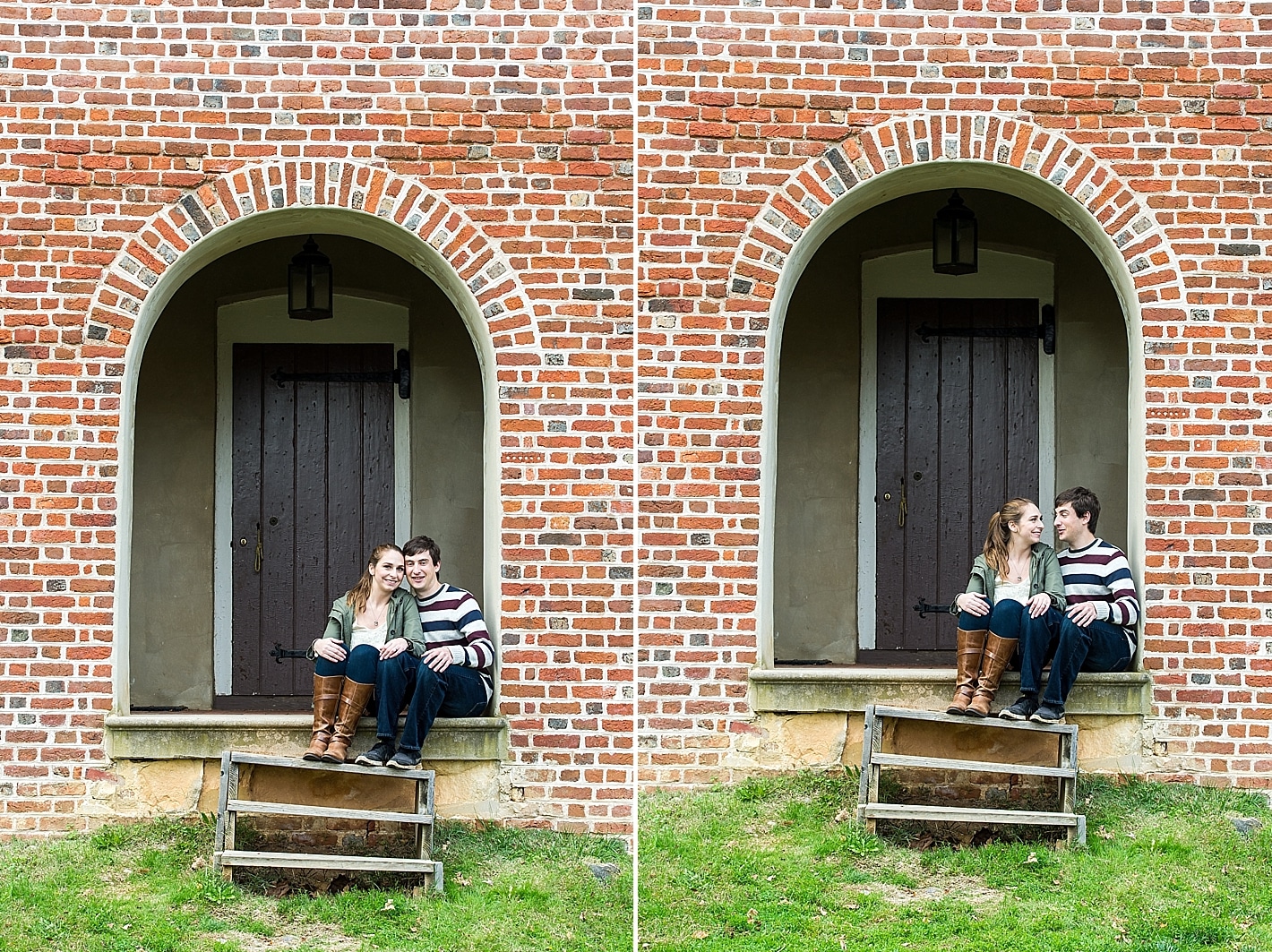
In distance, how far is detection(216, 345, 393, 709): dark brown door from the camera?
788 cm

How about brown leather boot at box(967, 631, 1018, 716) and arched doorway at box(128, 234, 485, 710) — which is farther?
arched doorway at box(128, 234, 485, 710)

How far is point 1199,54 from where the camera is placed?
21.3 ft

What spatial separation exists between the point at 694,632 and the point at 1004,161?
275 centimetres

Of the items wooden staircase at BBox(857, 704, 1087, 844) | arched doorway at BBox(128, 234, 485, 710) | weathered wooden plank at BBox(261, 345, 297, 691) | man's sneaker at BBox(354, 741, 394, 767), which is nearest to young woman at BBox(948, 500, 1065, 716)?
→ wooden staircase at BBox(857, 704, 1087, 844)

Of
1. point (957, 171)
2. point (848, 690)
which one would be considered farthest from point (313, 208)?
point (848, 690)

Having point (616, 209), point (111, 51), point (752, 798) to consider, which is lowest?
point (752, 798)

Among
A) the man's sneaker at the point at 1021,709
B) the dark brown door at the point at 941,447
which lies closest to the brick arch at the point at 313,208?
the dark brown door at the point at 941,447

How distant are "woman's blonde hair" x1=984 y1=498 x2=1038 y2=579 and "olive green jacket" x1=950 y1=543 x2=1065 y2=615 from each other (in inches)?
1.5

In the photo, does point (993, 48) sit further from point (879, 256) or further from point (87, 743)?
point (87, 743)

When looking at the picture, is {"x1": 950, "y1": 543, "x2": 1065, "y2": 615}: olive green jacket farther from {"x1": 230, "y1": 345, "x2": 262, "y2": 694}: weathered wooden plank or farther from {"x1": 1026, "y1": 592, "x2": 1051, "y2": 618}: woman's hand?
{"x1": 230, "y1": 345, "x2": 262, "y2": 694}: weathered wooden plank

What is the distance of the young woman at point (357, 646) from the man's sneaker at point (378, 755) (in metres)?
0.10

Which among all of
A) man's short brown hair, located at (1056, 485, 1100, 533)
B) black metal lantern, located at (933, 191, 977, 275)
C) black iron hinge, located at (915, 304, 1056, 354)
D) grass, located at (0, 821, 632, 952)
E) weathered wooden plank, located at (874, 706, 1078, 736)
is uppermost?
black metal lantern, located at (933, 191, 977, 275)

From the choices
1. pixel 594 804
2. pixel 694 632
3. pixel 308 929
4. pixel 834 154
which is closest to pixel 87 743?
pixel 308 929

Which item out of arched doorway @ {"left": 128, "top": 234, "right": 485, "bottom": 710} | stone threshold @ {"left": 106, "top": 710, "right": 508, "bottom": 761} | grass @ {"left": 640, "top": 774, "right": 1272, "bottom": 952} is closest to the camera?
grass @ {"left": 640, "top": 774, "right": 1272, "bottom": 952}
